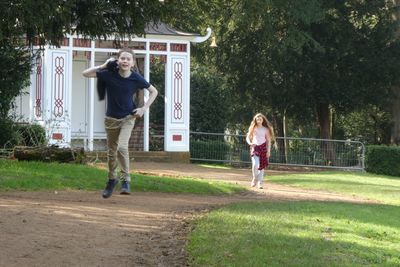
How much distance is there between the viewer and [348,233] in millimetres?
8898

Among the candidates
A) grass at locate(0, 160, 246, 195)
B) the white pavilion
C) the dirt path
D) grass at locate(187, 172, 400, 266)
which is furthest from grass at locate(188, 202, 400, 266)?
the white pavilion

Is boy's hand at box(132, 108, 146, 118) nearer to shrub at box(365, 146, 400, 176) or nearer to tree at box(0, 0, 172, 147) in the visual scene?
tree at box(0, 0, 172, 147)

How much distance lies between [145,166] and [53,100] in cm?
433

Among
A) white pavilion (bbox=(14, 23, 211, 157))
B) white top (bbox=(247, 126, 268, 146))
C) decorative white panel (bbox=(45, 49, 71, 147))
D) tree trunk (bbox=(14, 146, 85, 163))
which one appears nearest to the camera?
tree trunk (bbox=(14, 146, 85, 163))

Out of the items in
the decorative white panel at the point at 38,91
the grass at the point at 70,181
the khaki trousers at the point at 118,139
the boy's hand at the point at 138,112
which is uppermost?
the decorative white panel at the point at 38,91

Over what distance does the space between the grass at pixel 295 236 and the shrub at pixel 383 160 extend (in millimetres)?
14812

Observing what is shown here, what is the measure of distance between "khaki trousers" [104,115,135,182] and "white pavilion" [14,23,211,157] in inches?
572

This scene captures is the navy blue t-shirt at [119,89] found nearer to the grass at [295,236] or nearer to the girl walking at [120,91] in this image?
the girl walking at [120,91]

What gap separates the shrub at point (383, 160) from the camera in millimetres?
26797

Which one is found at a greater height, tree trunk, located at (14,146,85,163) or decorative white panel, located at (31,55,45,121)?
decorative white panel, located at (31,55,45,121)

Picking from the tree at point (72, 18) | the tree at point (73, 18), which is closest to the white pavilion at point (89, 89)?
the tree at point (72, 18)

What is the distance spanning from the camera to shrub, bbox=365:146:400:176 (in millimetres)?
26797

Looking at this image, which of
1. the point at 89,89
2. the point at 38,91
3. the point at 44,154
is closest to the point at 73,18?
the point at 44,154

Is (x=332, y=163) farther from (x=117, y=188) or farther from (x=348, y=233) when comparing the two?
(x=348, y=233)
